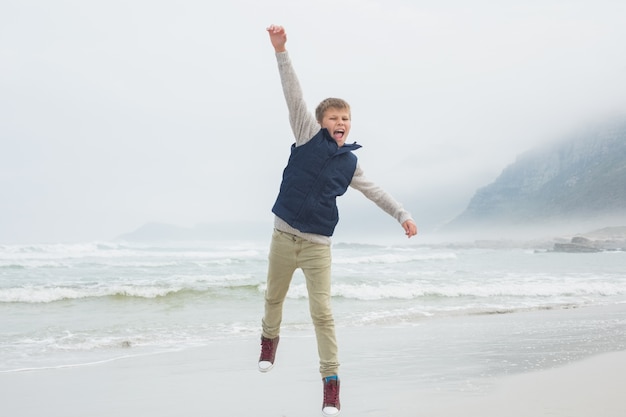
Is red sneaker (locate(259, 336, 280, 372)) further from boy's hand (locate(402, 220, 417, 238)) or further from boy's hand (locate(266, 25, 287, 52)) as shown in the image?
boy's hand (locate(266, 25, 287, 52))

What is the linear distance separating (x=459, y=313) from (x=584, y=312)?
1895 mm

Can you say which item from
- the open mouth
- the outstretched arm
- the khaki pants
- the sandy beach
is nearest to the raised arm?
the open mouth

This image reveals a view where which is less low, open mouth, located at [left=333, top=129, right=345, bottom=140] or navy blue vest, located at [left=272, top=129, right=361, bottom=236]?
open mouth, located at [left=333, top=129, right=345, bottom=140]

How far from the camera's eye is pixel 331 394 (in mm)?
3215

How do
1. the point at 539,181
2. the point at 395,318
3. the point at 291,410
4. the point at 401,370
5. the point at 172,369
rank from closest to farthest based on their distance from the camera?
the point at 291,410
the point at 401,370
the point at 172,369
the point at 395,318
the point at 539,181

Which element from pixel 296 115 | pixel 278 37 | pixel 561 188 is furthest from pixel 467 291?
pixel 561 188

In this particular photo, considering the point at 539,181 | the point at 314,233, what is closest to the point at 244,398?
the point at 314,233

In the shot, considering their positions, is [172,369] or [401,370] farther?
[172,369]

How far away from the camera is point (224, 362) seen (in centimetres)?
522

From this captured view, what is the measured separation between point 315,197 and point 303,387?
1616 millimetres

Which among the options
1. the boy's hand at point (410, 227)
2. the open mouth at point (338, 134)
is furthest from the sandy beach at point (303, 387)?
the open mouth at point (338, 134)

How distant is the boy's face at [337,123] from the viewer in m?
3.33

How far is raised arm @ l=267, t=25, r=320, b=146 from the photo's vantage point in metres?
3.24

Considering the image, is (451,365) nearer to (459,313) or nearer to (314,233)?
(314,233)
